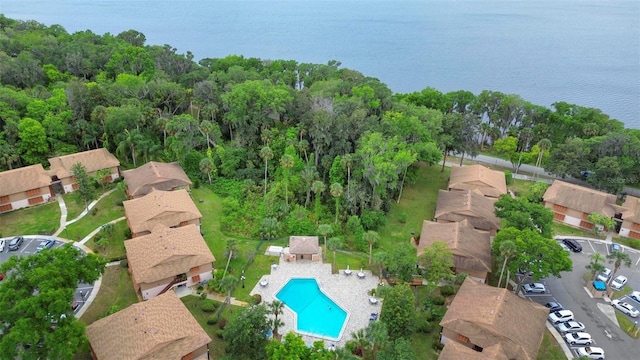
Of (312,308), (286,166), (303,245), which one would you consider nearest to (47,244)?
(303,245)

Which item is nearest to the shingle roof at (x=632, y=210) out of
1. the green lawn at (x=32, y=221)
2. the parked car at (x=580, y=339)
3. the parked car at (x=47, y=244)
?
the parked car at (x=580, y=339)

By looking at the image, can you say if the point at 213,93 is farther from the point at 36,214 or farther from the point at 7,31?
the point at 7,31

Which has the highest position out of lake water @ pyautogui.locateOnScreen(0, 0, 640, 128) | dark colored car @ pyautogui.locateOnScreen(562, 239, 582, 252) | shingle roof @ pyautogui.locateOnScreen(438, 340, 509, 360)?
lake water @ pyautogui.locateOnScreen(0, 0, 640, 128)

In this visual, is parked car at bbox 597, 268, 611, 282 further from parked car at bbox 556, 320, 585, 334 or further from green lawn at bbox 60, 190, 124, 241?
green lawn at bbox 60, 190, 124, 241

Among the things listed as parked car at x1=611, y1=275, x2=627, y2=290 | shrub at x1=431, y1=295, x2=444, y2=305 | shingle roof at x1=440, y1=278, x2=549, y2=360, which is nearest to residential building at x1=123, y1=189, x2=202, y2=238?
shrub at x1=431, y1=295, x2=444, y2=305

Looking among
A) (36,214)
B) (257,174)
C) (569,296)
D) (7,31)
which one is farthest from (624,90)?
(7,31)

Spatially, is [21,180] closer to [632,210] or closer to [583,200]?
[583,200]

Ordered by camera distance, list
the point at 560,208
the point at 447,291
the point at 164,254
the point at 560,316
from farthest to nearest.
→ 1. the point at 560,208
2. the point at 447,291
3. the point at 164,254
4. the point at 560,316
